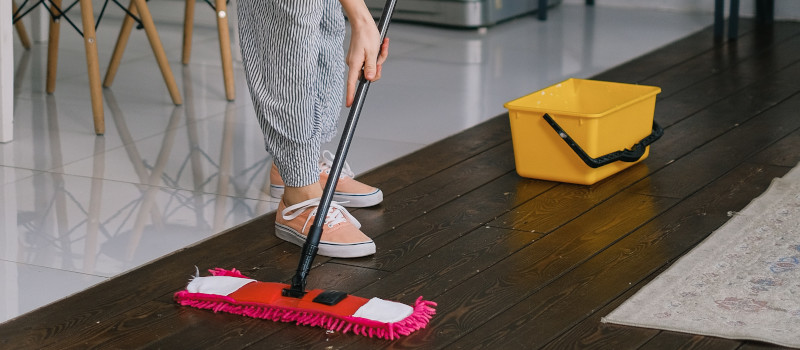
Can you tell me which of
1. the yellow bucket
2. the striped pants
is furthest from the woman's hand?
the yellow bucket

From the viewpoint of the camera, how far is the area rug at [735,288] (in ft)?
5.48

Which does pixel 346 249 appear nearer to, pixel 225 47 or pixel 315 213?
pixel 315 213

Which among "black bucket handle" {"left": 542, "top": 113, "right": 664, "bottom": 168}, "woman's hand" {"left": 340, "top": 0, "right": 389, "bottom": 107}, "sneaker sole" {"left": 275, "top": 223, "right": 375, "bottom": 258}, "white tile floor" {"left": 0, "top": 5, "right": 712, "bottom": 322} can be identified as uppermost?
"woman's hand" {"left": 340, "top": 0, "right": 389, "bottom": 107}

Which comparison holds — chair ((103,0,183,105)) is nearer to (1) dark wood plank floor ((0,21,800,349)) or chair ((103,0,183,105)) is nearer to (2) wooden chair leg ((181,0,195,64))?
(2) wooden chair leg ((181,0,195,64))

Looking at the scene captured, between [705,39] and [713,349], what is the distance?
2720mm

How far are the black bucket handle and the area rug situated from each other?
328 millimetres

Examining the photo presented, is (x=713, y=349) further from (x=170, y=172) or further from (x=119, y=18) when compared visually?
(x=119, y=18)

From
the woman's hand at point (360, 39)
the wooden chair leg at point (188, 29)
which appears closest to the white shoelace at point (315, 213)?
the woman's hand at point (360, 39)

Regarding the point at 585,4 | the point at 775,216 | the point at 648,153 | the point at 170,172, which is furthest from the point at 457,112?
the point at 585,4

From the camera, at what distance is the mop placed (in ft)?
5.52

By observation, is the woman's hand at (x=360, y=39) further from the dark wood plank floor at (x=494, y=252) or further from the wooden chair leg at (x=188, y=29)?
the wooden chair leg at (x=188, y=29)

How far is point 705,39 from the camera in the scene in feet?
13.5

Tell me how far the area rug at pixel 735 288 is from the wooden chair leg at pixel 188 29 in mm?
1966

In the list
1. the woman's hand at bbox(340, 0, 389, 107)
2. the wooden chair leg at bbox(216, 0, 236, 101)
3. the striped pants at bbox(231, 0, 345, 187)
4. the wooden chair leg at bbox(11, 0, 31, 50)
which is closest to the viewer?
the woman's hand at bbox(340, 0, 389, 107)
